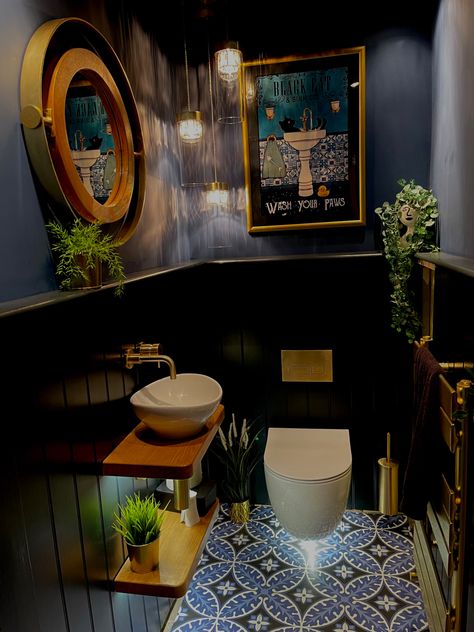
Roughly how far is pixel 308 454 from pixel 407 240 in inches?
45.8

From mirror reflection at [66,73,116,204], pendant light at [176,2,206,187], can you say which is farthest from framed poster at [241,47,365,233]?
mirror reflection at [66,73,116,204]

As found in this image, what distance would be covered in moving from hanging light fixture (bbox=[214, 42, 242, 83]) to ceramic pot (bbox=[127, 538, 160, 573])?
6.51ft

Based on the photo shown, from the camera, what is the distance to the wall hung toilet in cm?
225

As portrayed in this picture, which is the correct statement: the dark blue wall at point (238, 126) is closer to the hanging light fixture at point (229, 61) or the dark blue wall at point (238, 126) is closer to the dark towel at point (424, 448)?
the hanging light fixture at point (229, 61)

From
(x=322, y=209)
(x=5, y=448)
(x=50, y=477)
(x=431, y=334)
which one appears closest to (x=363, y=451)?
(x=431, y=334)

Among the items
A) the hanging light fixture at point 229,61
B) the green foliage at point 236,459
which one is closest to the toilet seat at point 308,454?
the green foliage at point 236,459

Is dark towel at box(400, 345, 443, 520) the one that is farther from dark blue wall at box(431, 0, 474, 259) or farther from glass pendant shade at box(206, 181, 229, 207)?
glass pendant shade at box(206, 181, 229, 207)

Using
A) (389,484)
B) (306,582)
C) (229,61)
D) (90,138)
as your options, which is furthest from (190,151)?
(306,582)

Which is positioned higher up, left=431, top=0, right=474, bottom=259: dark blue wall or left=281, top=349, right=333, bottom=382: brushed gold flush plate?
left=431, top=0, right=474, bottom=259: dark blue wall

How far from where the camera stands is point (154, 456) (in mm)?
1592

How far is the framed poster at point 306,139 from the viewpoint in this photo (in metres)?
2.58

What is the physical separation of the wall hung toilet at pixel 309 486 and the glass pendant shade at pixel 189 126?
1618mm

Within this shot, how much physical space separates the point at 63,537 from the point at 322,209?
80.5 inches

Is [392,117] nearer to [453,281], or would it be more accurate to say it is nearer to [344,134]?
[344,134]
